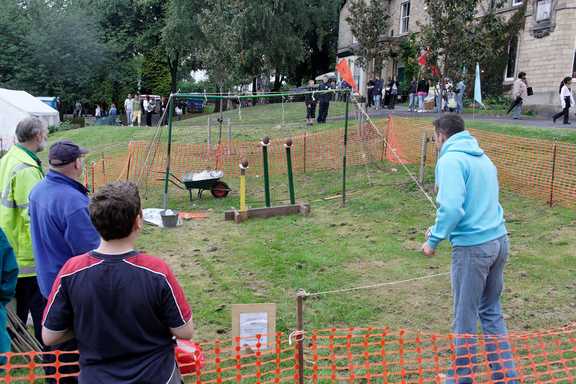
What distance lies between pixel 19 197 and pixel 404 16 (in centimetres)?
3213

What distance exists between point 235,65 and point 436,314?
17.1 meters

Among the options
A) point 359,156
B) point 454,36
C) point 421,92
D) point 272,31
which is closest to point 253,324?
point 454,36

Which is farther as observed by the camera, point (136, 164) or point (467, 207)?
point (136, 164)

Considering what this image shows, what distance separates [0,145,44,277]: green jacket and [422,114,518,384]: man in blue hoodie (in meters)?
2.79

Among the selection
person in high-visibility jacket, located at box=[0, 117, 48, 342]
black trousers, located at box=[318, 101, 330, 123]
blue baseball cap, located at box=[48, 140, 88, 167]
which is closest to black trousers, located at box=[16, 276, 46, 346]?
person in high-visibility jacket, located at box=[0, 117, 48, 342]

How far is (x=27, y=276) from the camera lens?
394 centimetres

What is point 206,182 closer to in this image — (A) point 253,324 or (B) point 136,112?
(A) point 253,324

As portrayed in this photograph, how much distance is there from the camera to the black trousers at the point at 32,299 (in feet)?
13.0

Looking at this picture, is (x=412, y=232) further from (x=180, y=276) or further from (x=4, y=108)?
(x=4, y=108)

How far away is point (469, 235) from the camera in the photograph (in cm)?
346

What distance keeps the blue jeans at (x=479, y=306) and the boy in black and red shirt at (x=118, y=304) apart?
2001mm

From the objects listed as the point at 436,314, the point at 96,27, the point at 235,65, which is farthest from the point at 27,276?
the point at 96,27

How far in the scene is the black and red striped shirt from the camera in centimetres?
209

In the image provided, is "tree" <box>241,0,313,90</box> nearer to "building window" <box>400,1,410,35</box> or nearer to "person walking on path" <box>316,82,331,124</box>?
"building window" <box>400,1,410,35</box>
